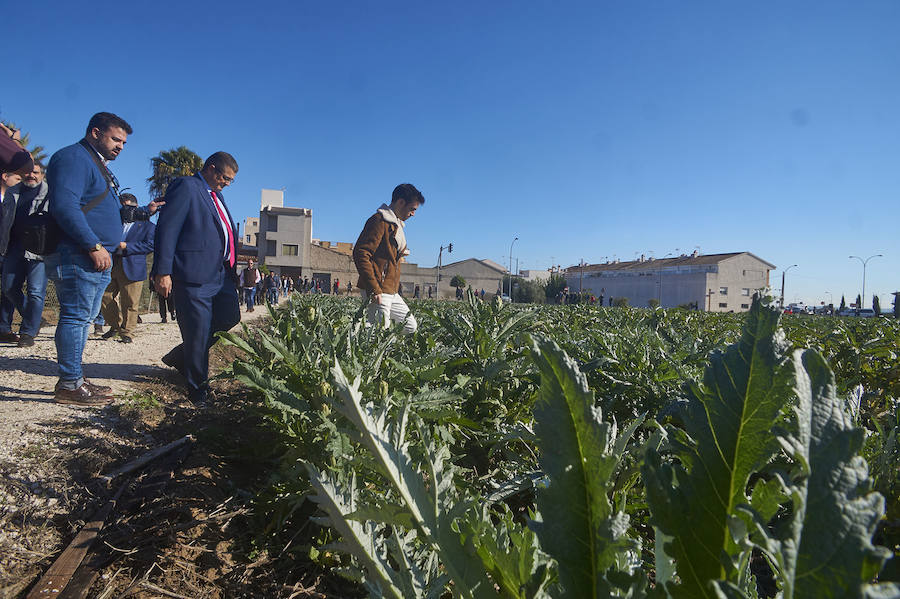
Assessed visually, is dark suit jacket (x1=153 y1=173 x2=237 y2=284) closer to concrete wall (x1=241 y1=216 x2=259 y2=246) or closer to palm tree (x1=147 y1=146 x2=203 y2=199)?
palm tree (x1=147 y1=146 x2=203 y2=199)

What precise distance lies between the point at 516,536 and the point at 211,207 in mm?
4445

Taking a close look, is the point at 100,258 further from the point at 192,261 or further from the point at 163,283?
the point at 192,261

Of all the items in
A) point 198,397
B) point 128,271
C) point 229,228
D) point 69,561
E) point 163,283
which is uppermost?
point 229,228

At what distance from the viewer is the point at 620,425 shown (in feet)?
9.65

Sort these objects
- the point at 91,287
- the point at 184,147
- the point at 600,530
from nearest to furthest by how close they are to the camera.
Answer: the point at 600,530, the point at 91,287, the point at 184,147

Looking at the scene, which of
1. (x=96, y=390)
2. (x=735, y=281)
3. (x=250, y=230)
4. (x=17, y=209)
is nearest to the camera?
(x=96, y=390)

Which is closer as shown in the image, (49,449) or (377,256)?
(49,449)

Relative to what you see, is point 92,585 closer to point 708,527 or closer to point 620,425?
point 708,527

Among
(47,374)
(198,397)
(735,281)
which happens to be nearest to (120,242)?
(198,397)

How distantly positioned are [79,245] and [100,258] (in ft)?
0.55

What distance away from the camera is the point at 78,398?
13.3 ft

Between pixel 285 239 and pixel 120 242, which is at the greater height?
pixel 285 239

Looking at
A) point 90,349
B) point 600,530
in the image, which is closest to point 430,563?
point 600,530

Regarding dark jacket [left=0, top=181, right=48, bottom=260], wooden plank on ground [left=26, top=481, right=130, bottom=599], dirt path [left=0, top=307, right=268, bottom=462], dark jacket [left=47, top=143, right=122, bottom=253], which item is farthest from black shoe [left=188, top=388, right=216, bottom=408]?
wooden plank on ground [left=26, top=481, right=130, bottom=599]
